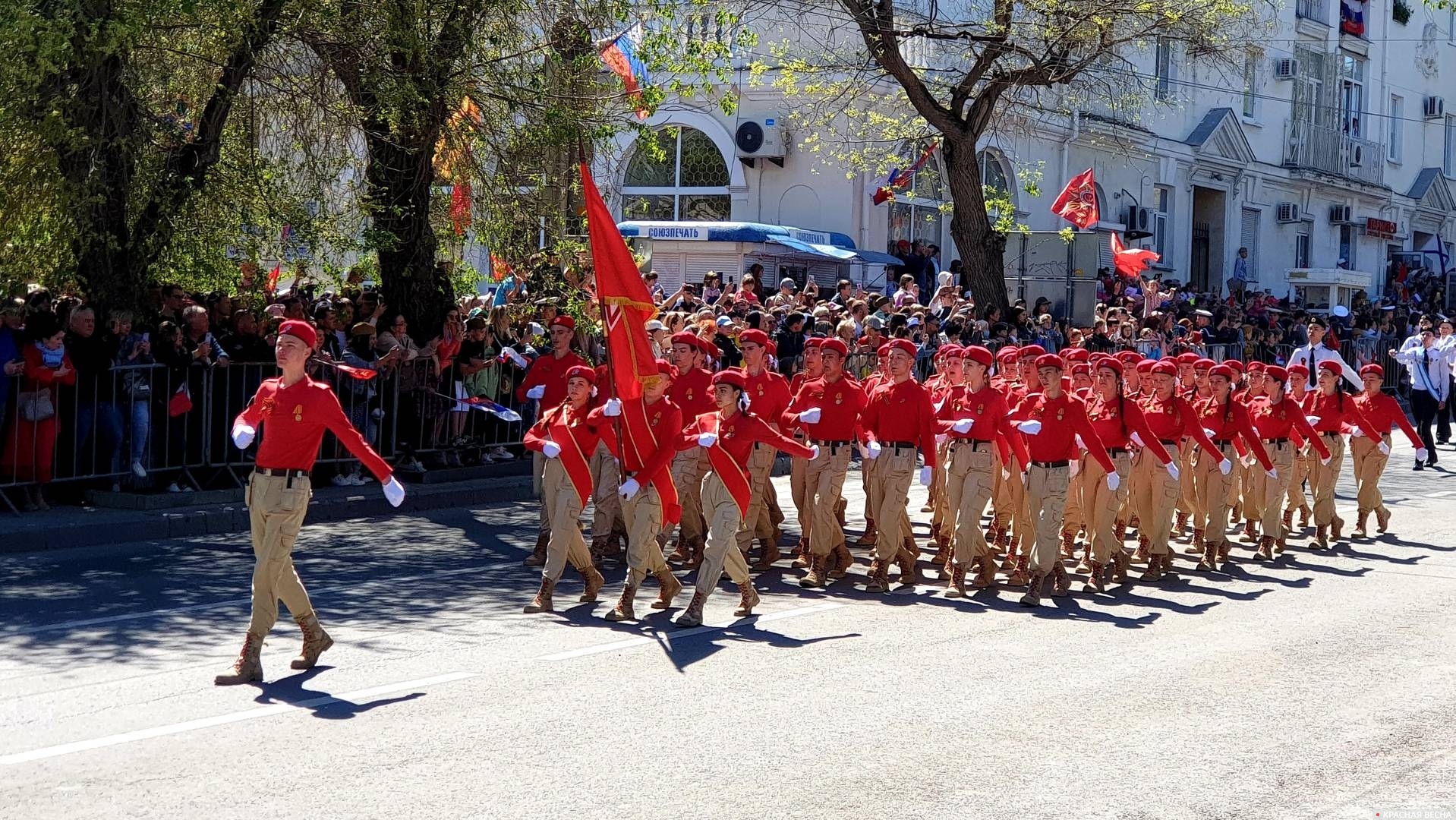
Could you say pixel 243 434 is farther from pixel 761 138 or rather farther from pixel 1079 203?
pixel 761 138

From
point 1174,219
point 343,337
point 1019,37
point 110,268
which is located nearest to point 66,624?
point 110,268

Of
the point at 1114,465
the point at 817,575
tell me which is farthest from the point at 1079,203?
the point at 817,575

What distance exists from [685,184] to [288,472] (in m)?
22.7

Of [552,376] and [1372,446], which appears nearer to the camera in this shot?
[552,376]

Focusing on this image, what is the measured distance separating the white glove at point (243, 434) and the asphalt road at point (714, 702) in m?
1.22

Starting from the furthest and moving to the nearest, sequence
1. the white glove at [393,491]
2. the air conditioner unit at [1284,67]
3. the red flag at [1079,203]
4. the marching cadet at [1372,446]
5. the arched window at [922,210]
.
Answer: the air conditioner unit at [1284,67] → the arched window at [922,210] → the red flag at [1079,203] → the marching cadet at [1372,446] → the white glove at [393,491]

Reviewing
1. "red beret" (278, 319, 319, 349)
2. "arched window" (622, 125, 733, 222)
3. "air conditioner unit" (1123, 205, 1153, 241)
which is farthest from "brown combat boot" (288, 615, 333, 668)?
"air conditioner unit" (1123, 205, 1153, 241)

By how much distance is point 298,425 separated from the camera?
28.2ft

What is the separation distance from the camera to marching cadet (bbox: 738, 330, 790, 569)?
12.4 meters

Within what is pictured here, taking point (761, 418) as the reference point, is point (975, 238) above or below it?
above

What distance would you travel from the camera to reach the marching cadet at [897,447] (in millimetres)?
11977

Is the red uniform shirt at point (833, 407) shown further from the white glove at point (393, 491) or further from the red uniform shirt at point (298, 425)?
the red uniform shirt at point (298, 425)

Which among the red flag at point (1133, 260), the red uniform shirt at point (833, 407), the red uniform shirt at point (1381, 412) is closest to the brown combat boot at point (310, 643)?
the red uniform shirt at point (833, 407)

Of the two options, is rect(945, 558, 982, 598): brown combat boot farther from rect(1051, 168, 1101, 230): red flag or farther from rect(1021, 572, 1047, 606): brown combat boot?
rect(1051, 168, 1101, 230): red flag
